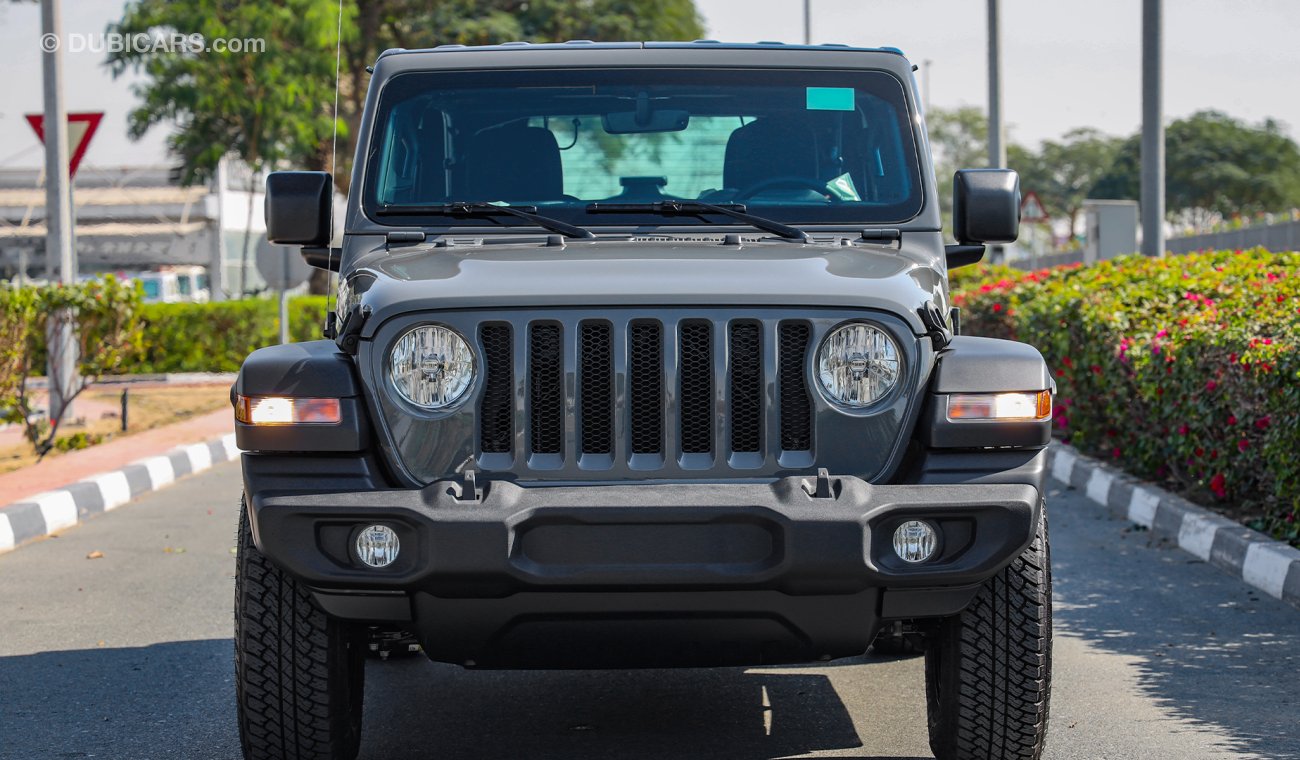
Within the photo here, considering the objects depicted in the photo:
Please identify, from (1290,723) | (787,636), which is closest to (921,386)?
(787,636)

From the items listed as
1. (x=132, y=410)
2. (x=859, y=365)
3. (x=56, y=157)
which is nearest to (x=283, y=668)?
(x=859, y=365)

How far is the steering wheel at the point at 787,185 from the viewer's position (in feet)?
16.7

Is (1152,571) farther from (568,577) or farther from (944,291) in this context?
(568,577)

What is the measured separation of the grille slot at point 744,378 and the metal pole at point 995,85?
1839 centimetres

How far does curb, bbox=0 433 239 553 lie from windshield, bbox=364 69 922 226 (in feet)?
16.3

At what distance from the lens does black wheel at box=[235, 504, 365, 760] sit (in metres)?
4.16

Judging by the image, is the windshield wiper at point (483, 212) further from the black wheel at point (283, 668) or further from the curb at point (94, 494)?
the curb at point (94, 494)

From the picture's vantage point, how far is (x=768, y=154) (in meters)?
Result: 5.18

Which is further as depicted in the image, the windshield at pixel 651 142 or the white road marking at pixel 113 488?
the white road marking at pixel 113 488

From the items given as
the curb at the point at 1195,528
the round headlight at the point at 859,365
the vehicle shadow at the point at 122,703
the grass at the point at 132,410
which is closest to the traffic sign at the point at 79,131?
the grass at the point at 132,410

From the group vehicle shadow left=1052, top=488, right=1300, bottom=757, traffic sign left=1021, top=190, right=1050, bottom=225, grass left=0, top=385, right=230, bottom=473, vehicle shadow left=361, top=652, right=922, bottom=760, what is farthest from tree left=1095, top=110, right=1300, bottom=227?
vehicle shadow left=361, top=652, right=922, bottom=760

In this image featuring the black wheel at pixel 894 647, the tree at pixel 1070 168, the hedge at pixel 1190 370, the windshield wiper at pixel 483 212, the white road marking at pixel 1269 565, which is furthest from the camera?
the tree at pixel 1070 168

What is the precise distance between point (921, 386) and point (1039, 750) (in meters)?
0.98

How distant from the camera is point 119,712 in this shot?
543cm
